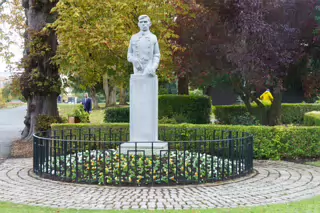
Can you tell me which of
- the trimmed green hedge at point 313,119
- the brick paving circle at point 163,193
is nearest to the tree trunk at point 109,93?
the trimmed green hedge at point 313,119

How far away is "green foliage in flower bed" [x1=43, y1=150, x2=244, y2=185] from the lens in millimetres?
8188

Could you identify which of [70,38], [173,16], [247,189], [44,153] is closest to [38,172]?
[44,153]

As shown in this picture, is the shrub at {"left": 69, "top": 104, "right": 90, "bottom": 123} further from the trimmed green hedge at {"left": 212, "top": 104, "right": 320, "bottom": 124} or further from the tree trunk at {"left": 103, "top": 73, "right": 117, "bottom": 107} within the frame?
the tree trunk at {"left": 103, "top": 73, "right": 117, "bottom": 107}

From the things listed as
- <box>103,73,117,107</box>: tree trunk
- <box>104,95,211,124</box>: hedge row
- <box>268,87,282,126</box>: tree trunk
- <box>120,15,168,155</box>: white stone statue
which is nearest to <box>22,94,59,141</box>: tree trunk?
<box>104,95,211,124</box>: hedge row

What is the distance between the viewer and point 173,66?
16.5m

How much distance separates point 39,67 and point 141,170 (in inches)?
392

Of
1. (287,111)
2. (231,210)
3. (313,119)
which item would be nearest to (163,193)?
(231,210)

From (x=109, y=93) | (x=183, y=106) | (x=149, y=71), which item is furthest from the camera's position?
(x=109, y=93)

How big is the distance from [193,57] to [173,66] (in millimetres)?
946

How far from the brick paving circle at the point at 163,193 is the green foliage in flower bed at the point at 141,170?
0.88 feet

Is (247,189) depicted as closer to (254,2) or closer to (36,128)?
(254,2)

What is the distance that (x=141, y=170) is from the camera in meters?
8.37

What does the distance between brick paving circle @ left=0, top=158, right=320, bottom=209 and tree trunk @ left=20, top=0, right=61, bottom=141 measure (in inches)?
288

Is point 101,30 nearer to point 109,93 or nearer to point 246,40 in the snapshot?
point 246,40
